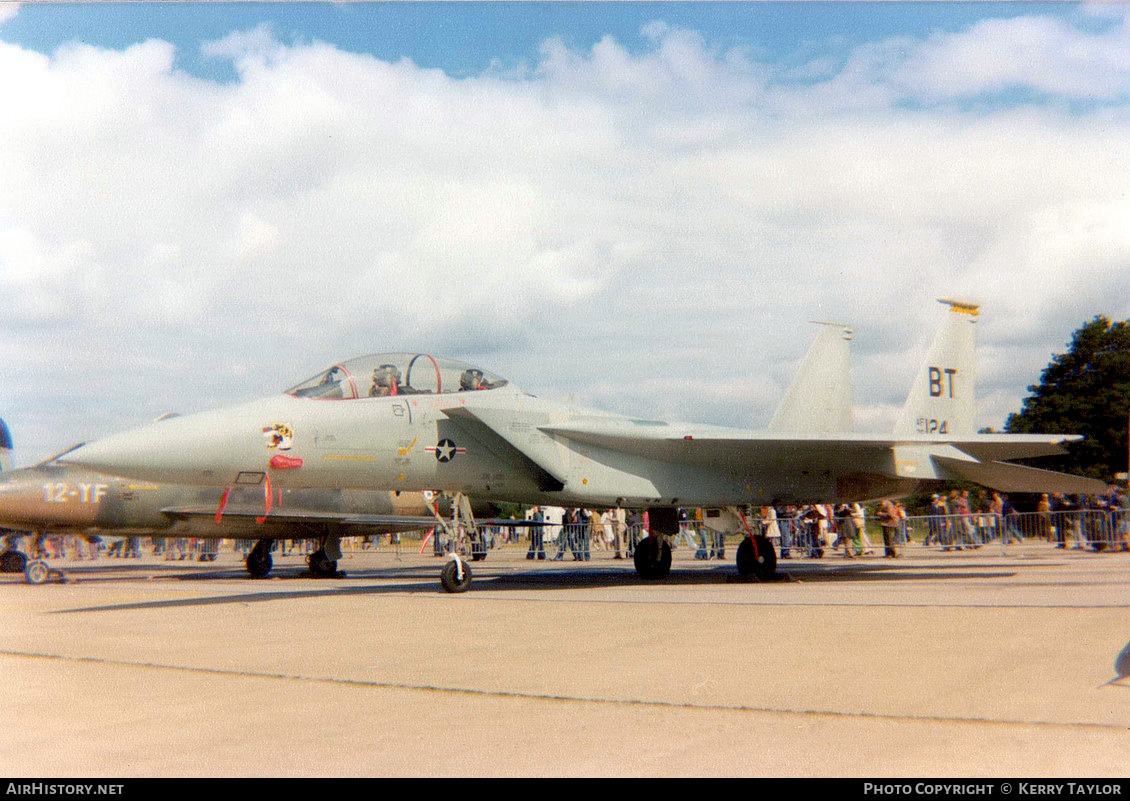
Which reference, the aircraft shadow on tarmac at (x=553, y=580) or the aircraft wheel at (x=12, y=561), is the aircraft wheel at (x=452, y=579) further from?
the aircraft wheel at (x=12, y=561)

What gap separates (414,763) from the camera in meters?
3.43

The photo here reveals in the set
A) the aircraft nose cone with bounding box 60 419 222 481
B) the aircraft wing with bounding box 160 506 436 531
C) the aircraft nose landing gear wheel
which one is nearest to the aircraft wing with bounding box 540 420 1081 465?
the aircraft nose cone with bounding box 60 419 222 481

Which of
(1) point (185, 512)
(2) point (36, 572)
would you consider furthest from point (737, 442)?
(2) point (36, 572)

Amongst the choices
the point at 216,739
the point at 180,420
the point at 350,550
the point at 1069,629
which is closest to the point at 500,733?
the point at 216,739

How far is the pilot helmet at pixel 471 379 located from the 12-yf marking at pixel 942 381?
29.2 feet

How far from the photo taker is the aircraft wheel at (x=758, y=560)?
1323 centimetres

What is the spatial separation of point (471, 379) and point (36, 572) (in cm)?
919

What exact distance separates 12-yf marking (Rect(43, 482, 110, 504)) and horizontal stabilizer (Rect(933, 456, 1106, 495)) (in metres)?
13.2

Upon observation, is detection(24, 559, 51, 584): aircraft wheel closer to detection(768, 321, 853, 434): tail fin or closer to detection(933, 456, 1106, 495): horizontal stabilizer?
detection(768, 321, 853, 434): tail fin

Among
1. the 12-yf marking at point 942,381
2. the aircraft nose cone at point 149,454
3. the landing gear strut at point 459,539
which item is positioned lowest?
the landing gear strut at point 459,539

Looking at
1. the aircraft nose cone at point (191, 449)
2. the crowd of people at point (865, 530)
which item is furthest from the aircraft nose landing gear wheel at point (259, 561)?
the aircraft nose cone at point (191, 449)

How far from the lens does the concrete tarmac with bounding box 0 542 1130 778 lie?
346 cm

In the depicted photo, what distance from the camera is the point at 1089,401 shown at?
46.4 metres

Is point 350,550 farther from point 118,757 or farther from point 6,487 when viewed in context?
point 118,757
